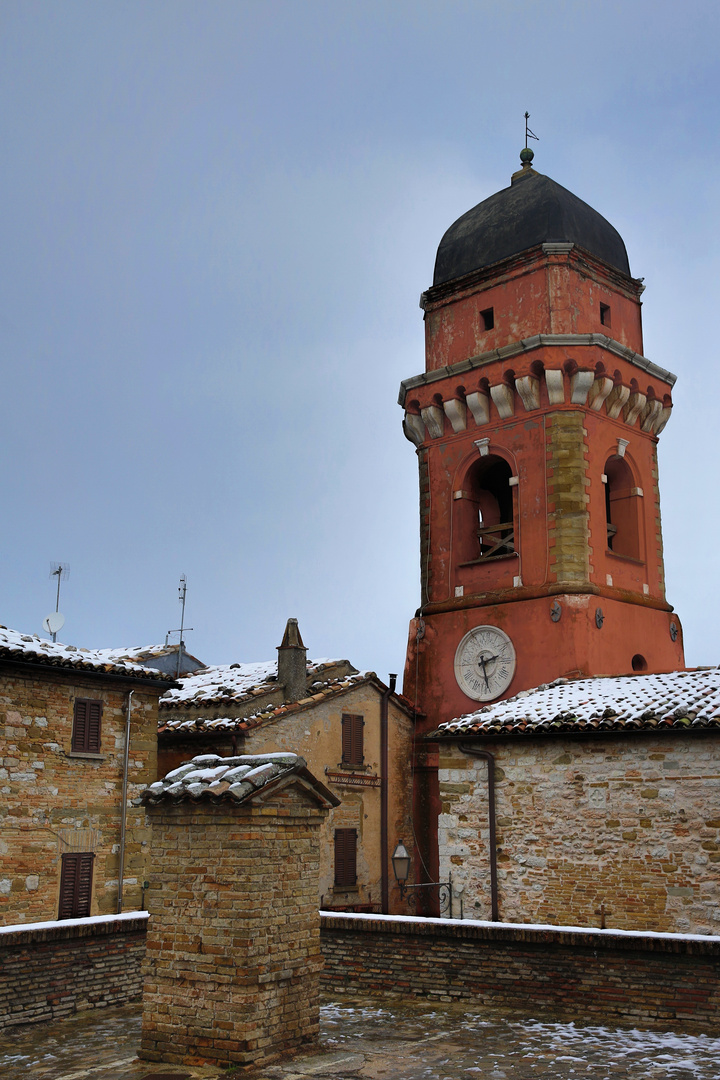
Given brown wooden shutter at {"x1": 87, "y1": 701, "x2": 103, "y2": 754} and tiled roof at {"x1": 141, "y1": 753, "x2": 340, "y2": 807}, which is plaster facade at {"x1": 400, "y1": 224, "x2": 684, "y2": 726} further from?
tiled roof at {"x1": 141, "y1": 753, "x2": 340, "y2": 807}

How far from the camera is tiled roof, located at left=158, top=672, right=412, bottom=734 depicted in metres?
20.2

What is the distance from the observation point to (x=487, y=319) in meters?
23.6

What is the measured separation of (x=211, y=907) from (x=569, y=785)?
791cm

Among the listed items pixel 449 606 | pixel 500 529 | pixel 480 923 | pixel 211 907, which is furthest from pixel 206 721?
pixel 211 907

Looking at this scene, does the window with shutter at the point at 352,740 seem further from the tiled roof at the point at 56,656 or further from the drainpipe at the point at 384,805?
the tiled roof at the point at 56,656

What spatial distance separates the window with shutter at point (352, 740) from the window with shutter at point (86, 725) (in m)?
5.95

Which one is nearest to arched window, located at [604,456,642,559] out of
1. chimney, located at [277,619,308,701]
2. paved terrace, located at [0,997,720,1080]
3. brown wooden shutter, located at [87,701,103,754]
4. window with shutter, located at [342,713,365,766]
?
window with shutter, located at [342,713,365,766]

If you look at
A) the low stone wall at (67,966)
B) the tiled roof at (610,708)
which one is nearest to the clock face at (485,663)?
the tiled roof at (610,708)

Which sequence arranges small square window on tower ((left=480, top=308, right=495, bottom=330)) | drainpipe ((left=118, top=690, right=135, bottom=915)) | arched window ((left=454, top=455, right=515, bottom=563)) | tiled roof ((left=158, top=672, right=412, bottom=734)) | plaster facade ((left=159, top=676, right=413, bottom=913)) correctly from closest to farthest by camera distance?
drainpipe ((left=118, top=690, right=135, bottom=915)), tiled roof ((left=158, top=672, right=412, bottom=734)), plaster facade ((left=159, top=676, right=413, bottom=913)), arched window ((left=454, top=455, right=515, bottom=563)), small square window on tower ((left=480, top=308, right=495, bottom=330))

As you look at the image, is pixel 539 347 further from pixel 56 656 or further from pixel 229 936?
pixel 229 936

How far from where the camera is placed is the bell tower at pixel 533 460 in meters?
21.2

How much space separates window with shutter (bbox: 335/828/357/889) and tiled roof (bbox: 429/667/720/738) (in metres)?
4.78

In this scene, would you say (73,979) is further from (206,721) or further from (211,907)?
(206,721)

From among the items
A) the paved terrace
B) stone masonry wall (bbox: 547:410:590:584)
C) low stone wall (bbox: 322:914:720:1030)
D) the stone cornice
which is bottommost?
the paved terrace
